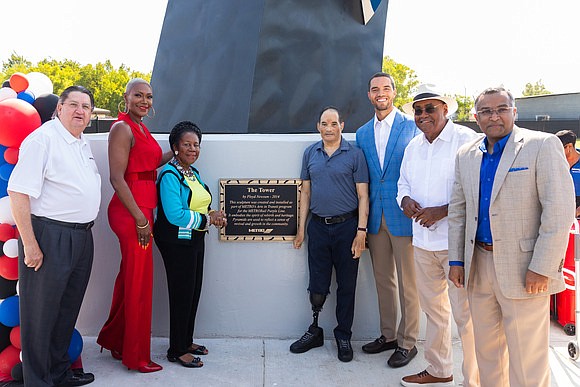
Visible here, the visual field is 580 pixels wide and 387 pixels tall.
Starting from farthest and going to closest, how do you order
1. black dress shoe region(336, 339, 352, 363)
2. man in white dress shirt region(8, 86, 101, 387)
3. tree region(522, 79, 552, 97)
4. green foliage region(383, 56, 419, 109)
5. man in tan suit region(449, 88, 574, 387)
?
tree region(522, 79, 552, 97)
green foliage region(383, 56, 419, 109)
black dress shoe region(336, 339, 352, 363)
man in white dress shirt region(8, 86, 101, 387)
man in tan suit region(449, 88, 574, 387)

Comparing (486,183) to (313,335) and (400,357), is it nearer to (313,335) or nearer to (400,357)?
(400,357)

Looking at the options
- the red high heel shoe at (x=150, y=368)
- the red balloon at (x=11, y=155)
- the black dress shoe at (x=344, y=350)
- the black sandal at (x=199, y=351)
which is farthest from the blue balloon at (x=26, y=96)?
the black dress shoe at (x=344, y=350)

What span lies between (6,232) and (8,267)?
23 cm

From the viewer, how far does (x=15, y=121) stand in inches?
124

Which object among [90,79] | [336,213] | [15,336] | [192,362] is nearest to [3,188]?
[15,336]

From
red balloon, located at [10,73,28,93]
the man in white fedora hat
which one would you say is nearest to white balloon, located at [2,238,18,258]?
red balloon, located at [10,73,28,93]

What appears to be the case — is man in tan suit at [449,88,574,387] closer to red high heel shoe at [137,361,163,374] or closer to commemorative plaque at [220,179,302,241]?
commemorative plaque at [220,179,302,241]

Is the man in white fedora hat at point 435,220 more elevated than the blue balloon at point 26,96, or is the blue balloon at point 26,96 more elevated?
the blue balloon at point 26,96

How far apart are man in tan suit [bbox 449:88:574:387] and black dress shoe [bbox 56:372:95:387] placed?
249 cm

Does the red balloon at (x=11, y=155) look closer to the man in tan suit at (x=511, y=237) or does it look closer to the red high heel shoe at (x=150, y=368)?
the red high heel shoe at (x=150, y=368)

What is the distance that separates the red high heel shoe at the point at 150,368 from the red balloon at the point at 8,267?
1.05 m

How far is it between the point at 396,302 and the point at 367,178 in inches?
39.6

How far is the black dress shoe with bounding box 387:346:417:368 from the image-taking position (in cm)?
363

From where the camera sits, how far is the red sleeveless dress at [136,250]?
135 inches
